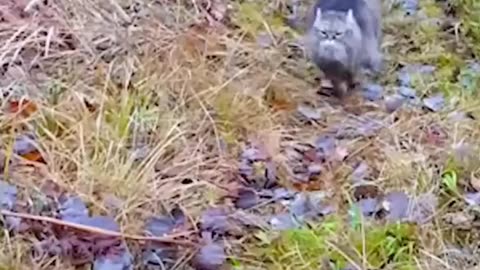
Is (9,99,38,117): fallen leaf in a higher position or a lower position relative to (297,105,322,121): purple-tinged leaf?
higher

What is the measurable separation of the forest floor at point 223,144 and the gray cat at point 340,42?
0.10 m

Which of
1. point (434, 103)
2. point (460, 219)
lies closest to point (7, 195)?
point (460, 219)

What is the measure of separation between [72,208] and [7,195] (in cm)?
23

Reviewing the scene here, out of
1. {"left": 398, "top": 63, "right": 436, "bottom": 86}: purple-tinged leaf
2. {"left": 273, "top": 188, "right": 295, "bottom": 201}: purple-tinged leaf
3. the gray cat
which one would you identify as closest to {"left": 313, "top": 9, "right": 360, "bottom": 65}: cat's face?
the gray cat

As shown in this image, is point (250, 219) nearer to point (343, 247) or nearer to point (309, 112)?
point (343, 247)

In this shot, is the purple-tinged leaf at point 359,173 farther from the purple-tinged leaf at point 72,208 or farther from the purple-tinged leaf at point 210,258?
the purple-tinged leaf at point 72,208

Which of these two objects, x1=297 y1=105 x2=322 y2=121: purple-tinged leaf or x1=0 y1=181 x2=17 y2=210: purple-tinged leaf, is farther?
x1=297 y1=105 x2=322 y2=121: purple-tinged leaf

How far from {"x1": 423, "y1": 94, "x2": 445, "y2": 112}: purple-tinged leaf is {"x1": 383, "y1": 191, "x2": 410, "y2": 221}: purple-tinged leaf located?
906 millimetres

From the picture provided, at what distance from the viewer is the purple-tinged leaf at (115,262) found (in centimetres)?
375

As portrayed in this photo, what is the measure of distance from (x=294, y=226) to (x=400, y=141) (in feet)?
2.93

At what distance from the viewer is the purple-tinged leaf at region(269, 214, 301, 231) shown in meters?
4.05

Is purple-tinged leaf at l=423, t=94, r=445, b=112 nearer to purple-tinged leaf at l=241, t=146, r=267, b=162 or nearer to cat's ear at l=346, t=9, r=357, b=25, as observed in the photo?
cat's ear at l=346, t=9, r=357, b=25

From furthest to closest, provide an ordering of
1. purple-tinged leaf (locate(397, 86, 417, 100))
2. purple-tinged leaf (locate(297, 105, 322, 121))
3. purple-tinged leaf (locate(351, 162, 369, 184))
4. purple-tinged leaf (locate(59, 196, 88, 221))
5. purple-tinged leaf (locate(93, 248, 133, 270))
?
purple-tinged leaf (locate(397, 86, 417, 100)) → purple-tinged leaf (locate(297, 105, 322, 121)) → purple-tinged leaf (locate(351, 162, 369, 184)) → purple-tinged leaf (locate(59, 196, 88, 221)) → purple-tinged leaf (locate(93, 248, 133, 270))

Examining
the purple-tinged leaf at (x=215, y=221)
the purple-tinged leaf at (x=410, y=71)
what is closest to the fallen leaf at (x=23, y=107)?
the purple-tinged leaf at (x=215, y=221)
